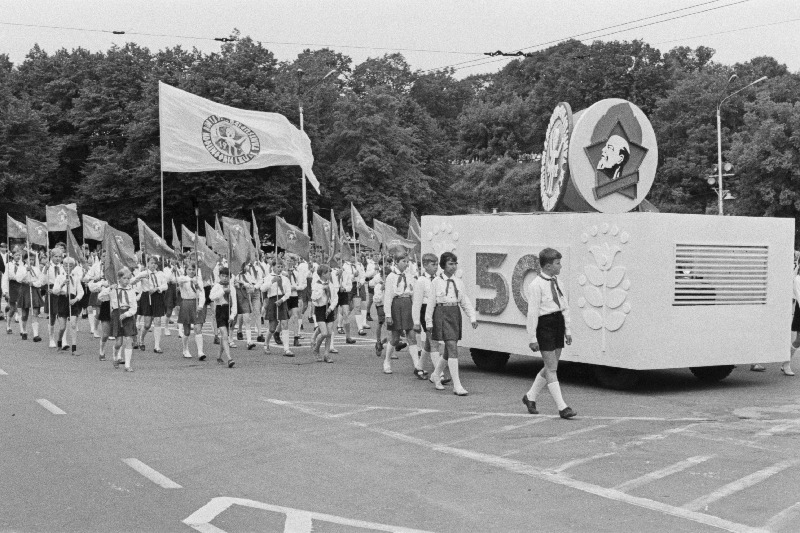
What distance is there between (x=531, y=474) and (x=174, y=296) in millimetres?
16001

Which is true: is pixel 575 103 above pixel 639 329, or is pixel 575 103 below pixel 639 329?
above

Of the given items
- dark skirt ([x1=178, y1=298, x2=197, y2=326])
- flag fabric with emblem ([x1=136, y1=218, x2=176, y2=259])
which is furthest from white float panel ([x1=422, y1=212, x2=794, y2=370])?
flag fabric with emblem ([x1=136, y1=218, x2=176, y2=259])

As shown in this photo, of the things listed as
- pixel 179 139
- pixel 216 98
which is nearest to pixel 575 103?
pixel 216 98

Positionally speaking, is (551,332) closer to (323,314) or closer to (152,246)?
(323,314)

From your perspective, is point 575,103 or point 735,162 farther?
point 575,103

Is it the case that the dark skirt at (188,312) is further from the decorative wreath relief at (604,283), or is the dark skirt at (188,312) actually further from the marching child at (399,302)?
the decorative wreath relief at (604,283)

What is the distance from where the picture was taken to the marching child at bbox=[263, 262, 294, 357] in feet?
62.5

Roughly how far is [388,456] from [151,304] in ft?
38.6

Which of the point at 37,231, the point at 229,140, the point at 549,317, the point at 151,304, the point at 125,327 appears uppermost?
the point at 229,140

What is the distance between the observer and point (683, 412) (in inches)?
462

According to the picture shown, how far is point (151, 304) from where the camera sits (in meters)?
19.9

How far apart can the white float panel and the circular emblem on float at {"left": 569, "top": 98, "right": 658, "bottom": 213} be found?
1.27 meters

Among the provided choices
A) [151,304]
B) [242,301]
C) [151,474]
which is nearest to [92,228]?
[151,304]

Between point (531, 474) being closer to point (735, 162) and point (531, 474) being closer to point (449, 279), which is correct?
point (449, 279)
